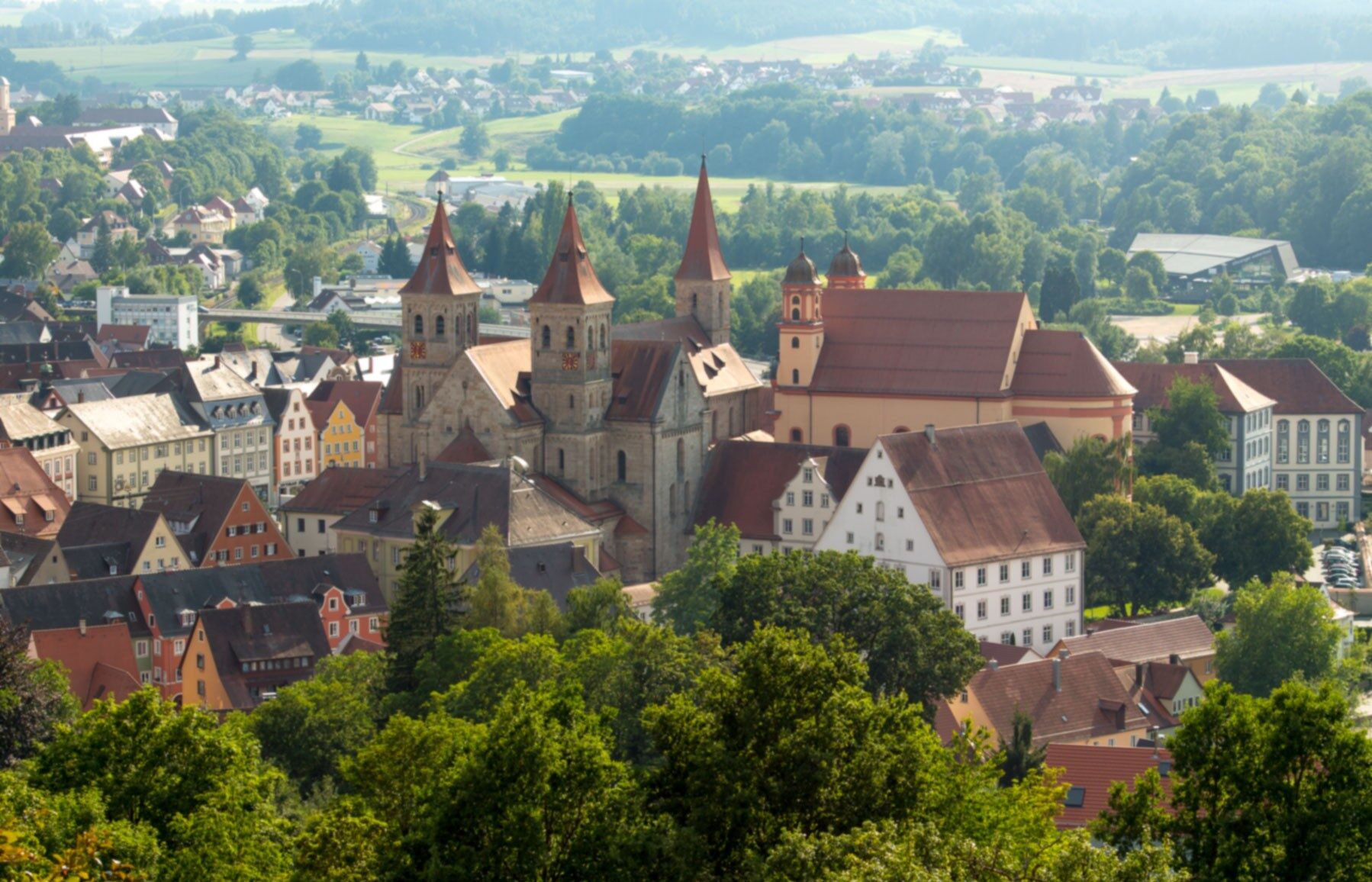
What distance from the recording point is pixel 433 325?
114500mm

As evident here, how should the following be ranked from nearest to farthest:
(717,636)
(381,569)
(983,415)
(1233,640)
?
(717,636)
(1233,640)
(381,569)
(983,415)

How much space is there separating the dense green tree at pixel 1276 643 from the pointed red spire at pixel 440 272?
106ft

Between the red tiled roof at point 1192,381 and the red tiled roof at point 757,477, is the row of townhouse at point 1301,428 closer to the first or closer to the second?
the red tiled roof at point 1192,381

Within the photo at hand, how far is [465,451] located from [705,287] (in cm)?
1830

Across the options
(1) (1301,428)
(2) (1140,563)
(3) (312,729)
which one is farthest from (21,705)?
(1) (1301,428)

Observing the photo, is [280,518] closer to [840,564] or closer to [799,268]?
[799,268]

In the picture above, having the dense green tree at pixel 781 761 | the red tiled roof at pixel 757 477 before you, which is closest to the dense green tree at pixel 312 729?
the dense green tree at pixel 781 761

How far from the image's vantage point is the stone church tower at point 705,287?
123062 millimetres

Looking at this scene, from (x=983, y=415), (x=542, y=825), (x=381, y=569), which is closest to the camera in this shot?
(x=542, y=825)

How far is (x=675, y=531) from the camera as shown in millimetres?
109875

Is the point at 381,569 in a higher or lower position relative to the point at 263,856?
lower

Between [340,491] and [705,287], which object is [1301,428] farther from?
Answer: [340,491]

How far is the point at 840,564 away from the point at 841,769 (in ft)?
102

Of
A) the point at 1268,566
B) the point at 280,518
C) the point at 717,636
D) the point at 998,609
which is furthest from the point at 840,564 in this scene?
the point at 280,518
